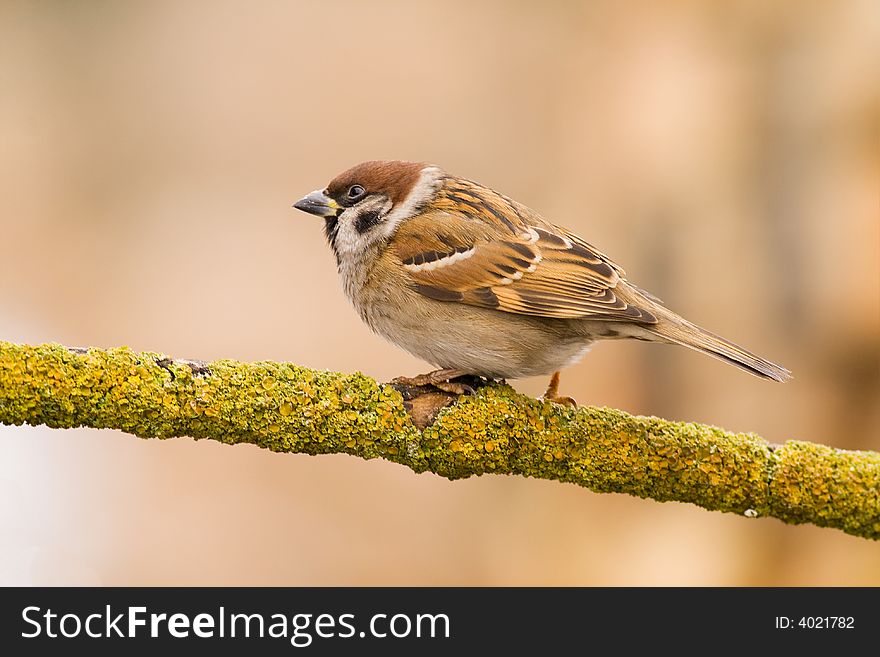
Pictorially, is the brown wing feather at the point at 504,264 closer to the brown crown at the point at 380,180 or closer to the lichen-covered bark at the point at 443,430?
the brown crown at the point at 380,180

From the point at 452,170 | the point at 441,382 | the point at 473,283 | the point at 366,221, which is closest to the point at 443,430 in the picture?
the point at 441,382

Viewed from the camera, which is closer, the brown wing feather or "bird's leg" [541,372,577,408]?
"bird's leg" [541,372,577,408]

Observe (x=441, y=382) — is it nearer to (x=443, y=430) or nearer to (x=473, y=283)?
A: (x=443, y=430)

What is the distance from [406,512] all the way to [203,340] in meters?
1.95

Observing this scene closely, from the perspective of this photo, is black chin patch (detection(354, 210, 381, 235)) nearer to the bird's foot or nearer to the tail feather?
the bird's foot

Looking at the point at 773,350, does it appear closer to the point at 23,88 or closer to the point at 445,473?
the point at 445,473

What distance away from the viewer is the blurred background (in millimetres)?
6430

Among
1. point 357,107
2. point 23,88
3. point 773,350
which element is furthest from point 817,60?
point 23,88

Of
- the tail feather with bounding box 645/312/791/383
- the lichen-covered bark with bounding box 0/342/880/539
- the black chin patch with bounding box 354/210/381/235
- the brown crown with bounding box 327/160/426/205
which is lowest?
the lichen-covered bark with bounding box 0/342/880/539

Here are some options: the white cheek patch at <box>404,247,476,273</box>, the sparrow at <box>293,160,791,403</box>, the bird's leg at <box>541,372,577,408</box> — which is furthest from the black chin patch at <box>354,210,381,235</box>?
the bird's leg at <box>541,372,577,408</box>

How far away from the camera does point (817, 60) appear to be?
6.45m

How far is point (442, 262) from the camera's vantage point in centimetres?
389

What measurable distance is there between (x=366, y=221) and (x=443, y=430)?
1314mm

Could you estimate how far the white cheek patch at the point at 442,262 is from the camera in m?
3.87
